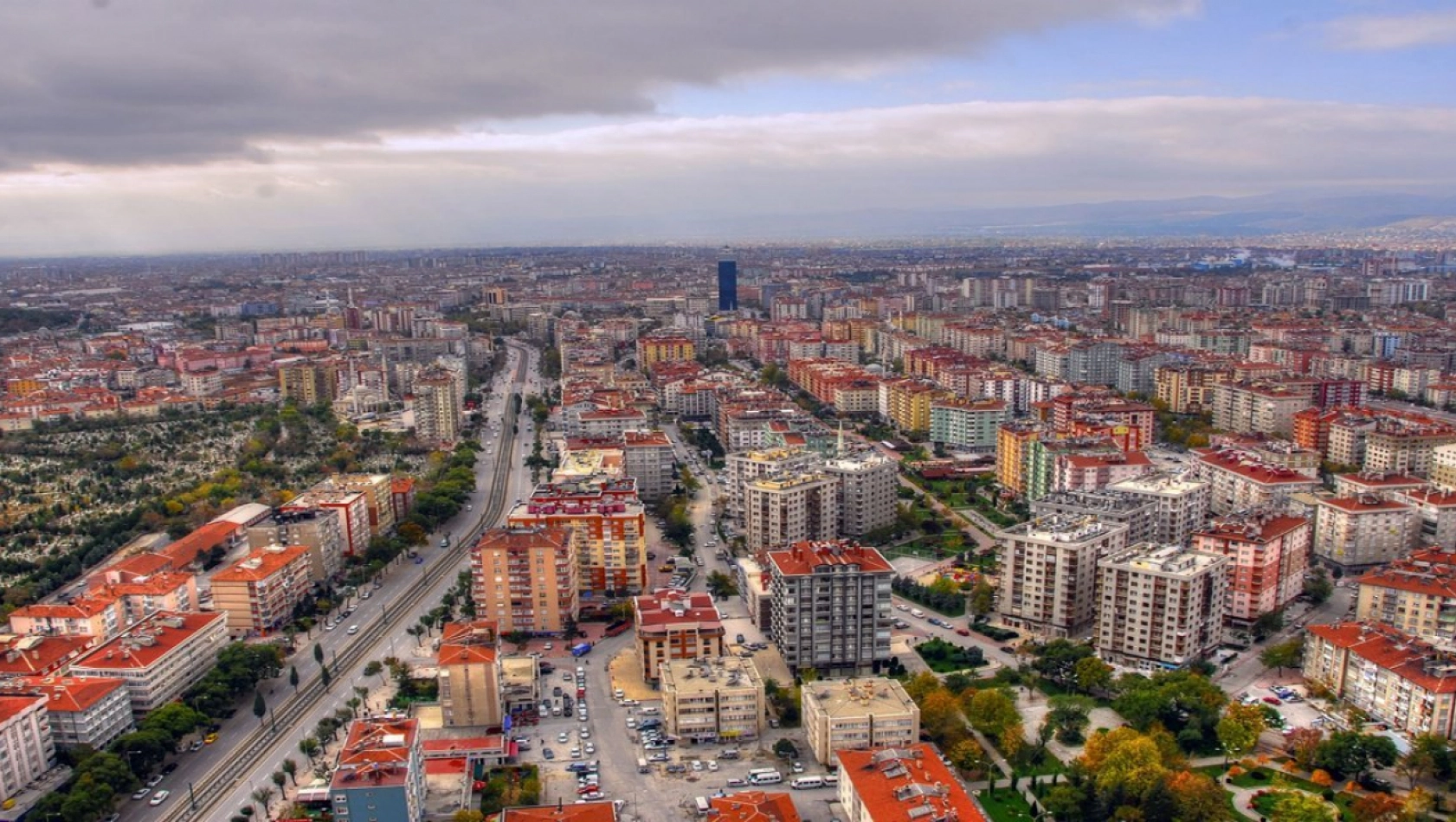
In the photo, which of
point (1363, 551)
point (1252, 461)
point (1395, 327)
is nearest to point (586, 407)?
point (1252, 461)

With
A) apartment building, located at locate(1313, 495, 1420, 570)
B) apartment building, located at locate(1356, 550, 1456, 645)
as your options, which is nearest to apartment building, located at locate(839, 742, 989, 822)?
apartment building, located at locate(1356, 550, 1456, 645)

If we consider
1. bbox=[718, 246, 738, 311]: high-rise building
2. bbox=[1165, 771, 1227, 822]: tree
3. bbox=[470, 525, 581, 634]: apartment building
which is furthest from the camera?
bbox=[718, 246, 738, 311]: high-rise building

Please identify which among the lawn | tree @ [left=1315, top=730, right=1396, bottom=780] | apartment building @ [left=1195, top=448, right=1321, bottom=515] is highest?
apartment building @ [left=1195, top=448, right=1321, bottom=515]

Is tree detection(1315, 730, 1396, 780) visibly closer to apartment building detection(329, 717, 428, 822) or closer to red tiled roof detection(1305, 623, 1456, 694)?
red tiled roof detection(1305, 623, 1456, 694)

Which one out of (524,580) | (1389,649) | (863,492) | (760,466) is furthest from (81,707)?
(1389,649)

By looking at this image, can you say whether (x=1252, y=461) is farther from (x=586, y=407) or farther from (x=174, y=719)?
(x=174, y=719)

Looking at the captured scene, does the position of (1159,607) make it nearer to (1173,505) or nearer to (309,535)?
(1173,505)
